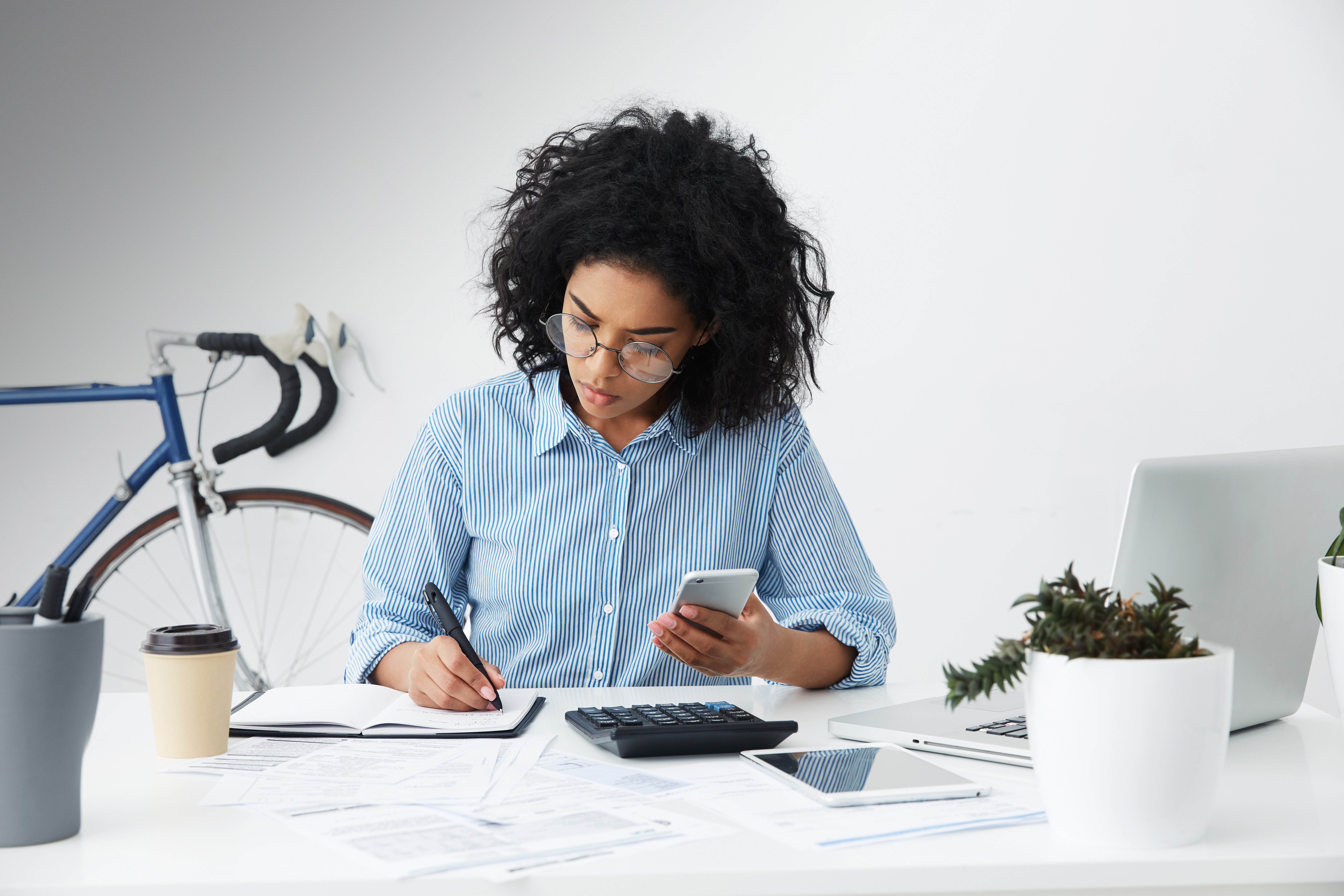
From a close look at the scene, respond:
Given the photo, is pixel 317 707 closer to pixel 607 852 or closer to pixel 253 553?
pixel 607 852

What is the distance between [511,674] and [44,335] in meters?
1.88

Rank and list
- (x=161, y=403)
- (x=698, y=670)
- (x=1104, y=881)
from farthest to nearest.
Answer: (x=161, y=403) → (x=698, y=670) → (x=1104, y=881)

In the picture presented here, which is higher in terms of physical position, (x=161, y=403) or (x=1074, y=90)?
(x=1074, y=90)

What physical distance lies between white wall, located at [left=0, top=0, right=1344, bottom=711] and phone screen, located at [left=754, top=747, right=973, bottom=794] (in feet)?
5.75

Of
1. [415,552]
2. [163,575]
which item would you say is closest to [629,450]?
[415,552]

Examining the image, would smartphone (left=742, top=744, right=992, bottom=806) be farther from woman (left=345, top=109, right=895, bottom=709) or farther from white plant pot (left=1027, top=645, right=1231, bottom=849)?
woman (left=345, top=109, right=895, bottom=709)

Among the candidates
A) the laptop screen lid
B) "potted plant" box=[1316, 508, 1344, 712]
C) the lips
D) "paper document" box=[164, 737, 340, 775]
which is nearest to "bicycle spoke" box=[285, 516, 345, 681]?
the lips

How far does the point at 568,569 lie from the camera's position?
139 cm

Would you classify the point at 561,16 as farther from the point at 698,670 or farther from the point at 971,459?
the point at 698,670

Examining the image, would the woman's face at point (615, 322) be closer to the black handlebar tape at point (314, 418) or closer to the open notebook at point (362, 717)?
the open notebook at point (362, 717)

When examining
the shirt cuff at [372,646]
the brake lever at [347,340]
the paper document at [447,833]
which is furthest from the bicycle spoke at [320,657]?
the paper document at [447,833]

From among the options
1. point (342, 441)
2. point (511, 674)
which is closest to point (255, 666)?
point (342, 441)

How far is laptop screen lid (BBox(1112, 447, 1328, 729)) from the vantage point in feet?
2.85

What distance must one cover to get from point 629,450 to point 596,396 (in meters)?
0.15
